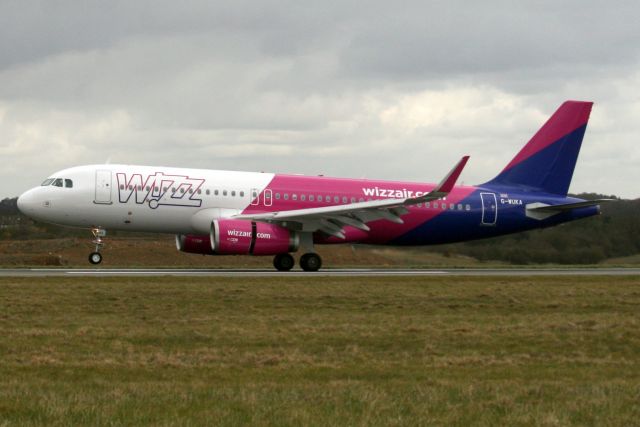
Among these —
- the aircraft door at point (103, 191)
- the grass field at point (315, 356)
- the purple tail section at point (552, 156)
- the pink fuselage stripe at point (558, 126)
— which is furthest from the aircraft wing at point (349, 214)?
the grass field at point (315, 356)

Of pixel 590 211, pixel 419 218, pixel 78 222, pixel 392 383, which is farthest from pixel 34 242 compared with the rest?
pixel 392 383

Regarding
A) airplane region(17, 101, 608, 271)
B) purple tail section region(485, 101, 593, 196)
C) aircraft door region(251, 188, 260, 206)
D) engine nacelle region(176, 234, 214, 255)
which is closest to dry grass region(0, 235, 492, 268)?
airplane region(17, 101, 608, 271)

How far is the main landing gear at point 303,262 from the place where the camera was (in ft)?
116

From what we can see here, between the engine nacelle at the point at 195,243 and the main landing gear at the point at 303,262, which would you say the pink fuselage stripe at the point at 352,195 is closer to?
the main landing gear at the point at 303,262

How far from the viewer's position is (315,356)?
13.8 m

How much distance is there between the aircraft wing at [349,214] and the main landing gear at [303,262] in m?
0.98

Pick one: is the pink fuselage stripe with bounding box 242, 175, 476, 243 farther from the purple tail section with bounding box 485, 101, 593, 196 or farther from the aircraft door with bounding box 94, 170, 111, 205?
the aircraft door with bounding box 94, 170, 111, 205

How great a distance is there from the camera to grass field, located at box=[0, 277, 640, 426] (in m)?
9.62

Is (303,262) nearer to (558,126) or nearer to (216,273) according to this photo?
(216,273)

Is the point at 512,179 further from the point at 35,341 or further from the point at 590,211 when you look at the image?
the point at 35,341

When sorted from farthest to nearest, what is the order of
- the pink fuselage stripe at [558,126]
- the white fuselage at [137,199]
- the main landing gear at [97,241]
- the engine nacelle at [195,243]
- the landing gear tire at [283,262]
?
the pink fuselage stripe at [558,126]
the engine nacelle at [195,243]
the landing gear tire at [283,262]
the main landing gear at [97,241]
the white fuselage at [137,199]

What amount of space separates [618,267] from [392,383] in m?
32.3

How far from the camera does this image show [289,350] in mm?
14289

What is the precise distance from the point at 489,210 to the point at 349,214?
22.6ft
